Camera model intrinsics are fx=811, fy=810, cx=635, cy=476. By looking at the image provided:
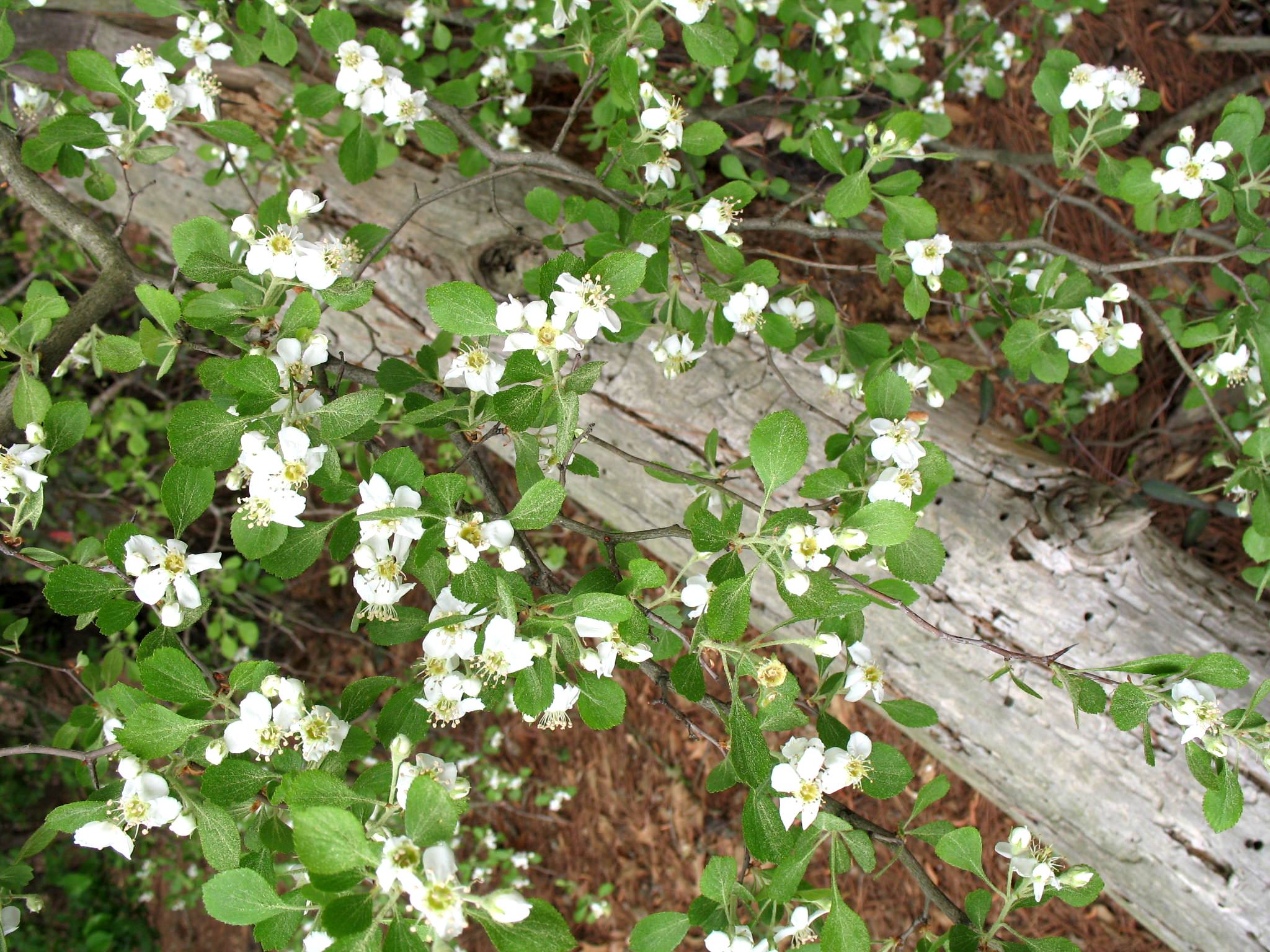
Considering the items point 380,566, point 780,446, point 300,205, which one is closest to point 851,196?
point 780,446

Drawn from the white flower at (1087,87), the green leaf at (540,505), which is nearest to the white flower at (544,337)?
the green leaf at (540,505)

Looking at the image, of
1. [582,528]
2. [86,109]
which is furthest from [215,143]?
[582,528]

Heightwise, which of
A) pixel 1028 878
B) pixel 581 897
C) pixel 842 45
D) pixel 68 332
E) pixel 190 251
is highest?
pixel 842 45

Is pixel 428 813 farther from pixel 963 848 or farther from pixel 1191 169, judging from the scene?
pixel 1191 169

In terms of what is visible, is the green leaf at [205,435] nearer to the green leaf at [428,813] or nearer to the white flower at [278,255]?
the white flower at [278,255]

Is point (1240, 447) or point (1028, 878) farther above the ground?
point (1240, 447)

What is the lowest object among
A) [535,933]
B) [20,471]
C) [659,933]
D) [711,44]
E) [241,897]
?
[659,933]

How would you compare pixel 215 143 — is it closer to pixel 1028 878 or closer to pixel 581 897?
pixel 1028 878
